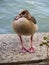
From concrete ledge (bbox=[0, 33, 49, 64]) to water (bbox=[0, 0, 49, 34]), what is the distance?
6.43 ft

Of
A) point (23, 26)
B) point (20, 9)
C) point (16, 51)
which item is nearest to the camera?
point (23, 26)

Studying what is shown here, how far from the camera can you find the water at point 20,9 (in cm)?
641

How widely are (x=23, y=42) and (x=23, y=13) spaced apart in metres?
0.55

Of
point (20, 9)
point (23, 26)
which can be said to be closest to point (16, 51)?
point (23, 26)

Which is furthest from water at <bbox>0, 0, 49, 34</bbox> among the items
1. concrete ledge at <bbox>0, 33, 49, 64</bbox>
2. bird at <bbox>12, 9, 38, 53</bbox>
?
bird at <bbox>12, 9, 38, 53</bbox>

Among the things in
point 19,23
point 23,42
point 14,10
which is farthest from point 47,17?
point 19,23

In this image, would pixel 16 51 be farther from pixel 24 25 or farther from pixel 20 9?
pixel 20 9

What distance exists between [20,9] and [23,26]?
391 centimetres

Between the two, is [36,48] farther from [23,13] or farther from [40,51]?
[23,13]

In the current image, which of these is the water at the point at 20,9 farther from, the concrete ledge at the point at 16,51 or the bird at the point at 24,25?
the bird at the point at 24,25

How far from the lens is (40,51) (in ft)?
12.0

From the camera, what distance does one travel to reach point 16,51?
12.1 ft

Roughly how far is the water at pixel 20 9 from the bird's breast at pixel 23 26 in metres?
2.39

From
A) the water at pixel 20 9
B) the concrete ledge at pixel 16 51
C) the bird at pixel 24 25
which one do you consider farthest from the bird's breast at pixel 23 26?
the water at pixel 20 9
